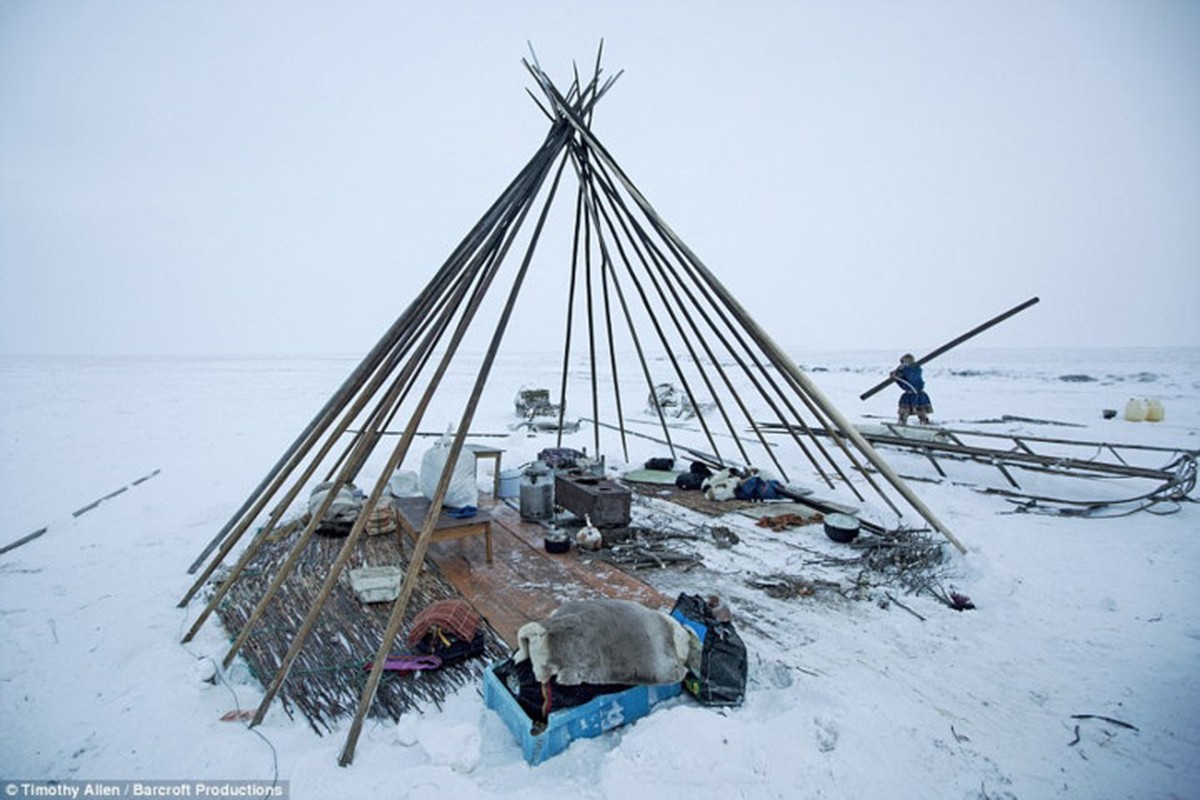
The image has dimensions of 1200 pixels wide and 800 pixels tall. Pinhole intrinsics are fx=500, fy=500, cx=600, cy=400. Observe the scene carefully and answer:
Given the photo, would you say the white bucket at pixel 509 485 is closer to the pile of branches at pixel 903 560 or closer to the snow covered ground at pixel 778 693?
the snow covered ground at pixel 778 693

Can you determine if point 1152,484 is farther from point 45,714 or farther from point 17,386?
point 17,386

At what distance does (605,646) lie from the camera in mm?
2936

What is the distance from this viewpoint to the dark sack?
3154 millimetres

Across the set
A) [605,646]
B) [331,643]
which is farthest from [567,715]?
[331,643]

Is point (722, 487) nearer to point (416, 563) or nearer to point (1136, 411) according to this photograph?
point (416, 563)

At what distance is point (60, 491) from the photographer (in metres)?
7.95

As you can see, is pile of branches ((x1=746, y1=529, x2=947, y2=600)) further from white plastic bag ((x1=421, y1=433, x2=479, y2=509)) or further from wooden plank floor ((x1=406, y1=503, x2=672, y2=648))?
white plastic bag ((x1=421, y1=433, x2=479, y2=509))

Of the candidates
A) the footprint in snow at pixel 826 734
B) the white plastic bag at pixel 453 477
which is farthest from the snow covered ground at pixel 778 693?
the white plastic bag at pixel 453 477

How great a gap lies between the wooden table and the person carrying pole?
940 cm

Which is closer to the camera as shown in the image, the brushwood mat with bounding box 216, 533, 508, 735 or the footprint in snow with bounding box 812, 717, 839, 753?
the footprint in snow with bounding box 812, 717, 839, 753

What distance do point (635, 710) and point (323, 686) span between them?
213 cm

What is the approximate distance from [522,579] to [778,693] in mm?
2685

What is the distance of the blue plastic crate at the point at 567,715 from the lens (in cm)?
273

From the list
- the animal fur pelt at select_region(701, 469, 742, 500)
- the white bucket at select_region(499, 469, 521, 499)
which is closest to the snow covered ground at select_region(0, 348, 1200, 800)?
the animal fur pelt at select_region(701, 469, 742, 500)
